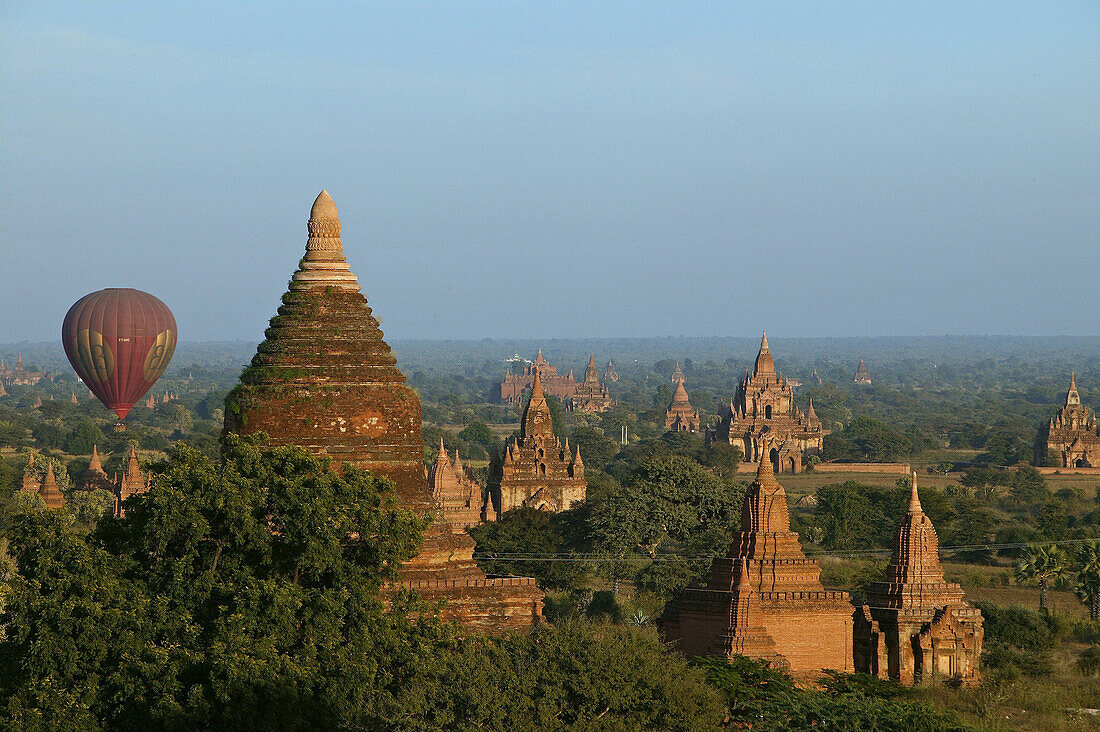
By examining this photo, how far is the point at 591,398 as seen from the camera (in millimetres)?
177250

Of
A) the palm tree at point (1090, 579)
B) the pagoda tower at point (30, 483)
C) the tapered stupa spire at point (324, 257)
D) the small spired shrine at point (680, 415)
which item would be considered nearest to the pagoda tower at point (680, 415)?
the small spired shrine at point (680, 415)

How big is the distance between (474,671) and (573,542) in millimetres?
27690

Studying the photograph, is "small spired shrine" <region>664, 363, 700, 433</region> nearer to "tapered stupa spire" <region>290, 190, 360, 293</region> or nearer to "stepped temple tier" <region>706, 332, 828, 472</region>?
"stepped temple tier" <region>706, 332, 828, 472</region>

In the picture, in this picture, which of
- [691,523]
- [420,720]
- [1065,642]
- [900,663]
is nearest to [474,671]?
[420,720]

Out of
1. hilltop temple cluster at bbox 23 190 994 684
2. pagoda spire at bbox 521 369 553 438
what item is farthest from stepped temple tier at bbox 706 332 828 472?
hilltop temple cluster at bbox 23 190 994 684

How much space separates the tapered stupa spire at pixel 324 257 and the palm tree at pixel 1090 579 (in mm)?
21686

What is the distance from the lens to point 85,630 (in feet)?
64.4

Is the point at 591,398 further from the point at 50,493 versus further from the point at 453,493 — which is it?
the point at 453,493

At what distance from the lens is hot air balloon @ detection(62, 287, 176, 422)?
55.6m

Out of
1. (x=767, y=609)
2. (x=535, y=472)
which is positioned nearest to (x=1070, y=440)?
(x=535, y=472)

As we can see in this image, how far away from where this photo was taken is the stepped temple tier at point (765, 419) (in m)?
111

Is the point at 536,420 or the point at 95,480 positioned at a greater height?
the point at 536,420

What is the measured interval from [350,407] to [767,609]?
7.07 meters

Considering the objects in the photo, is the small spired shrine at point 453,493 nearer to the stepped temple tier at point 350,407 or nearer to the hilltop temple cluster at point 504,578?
the hilltop temple cluster at point 504,578
